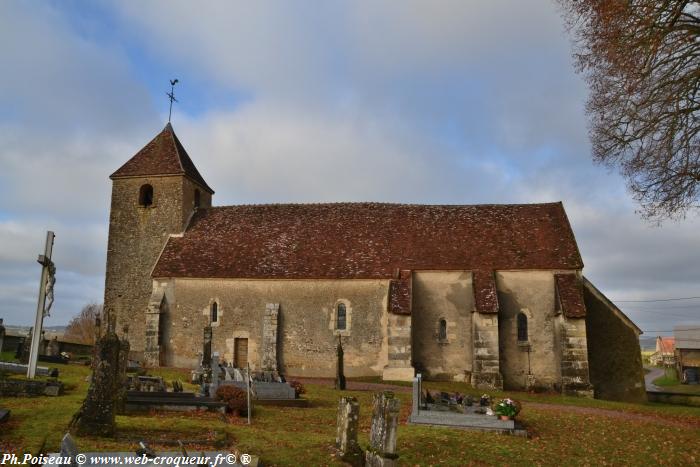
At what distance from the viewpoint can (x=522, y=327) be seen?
88.4 ft

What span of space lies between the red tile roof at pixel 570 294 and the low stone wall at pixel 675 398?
219 inches

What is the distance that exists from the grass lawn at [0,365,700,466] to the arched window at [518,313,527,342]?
29.9 ft

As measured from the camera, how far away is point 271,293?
2823 cm

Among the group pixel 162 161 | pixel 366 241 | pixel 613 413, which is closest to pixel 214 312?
pixel 366 241

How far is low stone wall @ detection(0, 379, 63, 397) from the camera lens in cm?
1406

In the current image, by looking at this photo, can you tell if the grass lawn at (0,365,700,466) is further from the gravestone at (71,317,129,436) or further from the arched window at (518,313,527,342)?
the arched window at (518,313,527,342)

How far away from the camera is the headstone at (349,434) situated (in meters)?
10.2

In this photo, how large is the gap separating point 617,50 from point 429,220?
18779mm

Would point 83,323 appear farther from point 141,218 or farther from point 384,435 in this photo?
point 384,435

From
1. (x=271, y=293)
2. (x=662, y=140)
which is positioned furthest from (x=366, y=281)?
(x=662, y=140)

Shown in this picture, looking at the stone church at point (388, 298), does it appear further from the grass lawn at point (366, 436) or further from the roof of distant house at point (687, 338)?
the roof of distant house at point (687, 338)

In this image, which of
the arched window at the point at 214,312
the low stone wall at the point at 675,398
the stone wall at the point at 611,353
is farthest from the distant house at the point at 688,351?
the arched window at the point at 214,312

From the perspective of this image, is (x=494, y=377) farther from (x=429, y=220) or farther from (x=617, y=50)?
(x=617, y=50)

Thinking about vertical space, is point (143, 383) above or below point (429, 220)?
below
